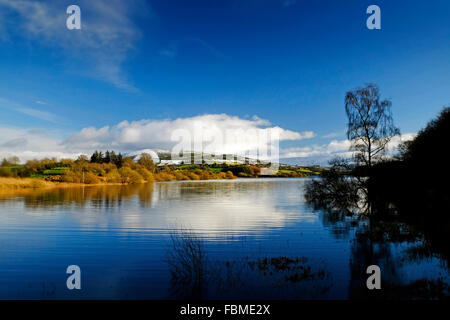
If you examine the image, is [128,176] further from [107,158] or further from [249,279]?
[249,279]

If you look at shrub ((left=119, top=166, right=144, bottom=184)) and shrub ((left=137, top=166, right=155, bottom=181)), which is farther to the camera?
shrub ((left=137, top=166, right=155, bottom=181))

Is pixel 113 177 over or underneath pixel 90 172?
underneath

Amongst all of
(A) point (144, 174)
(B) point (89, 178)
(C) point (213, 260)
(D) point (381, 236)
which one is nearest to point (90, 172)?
(B) point (89, 178)

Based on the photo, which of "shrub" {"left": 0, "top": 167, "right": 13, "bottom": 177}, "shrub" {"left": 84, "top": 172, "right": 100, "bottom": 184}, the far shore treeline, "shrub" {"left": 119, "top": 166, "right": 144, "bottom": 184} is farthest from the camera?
"shrub" {"left": 119, "top": 166, "right": 144, "bottom": 184}

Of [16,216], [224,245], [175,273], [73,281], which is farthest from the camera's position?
[16,216]

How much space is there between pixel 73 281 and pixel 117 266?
2.06 m

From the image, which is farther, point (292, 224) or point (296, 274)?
point (292, 224)

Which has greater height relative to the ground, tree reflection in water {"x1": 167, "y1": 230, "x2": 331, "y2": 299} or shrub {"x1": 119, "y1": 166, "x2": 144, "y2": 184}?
shrub {"x1": 119, "y1": 166, "x2": 144, "y2": 184}

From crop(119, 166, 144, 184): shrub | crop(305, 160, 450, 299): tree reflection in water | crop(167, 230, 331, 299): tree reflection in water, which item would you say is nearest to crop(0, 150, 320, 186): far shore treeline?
crop(119, 166, 144, 184): shrub

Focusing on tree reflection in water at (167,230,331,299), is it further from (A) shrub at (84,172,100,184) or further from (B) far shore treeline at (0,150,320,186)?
(A) shrub at (84,172,100,184)

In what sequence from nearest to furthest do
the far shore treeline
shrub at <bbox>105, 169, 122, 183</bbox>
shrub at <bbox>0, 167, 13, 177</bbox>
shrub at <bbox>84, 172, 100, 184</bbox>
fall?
shrub at <bbox>0, 167, 13, 177</bbox> < the far shore treeline < shrub at <bbox>84, 172, 100, 184</bbox> < shrub at <bbox>105, 169, 122, 183</bbox>
